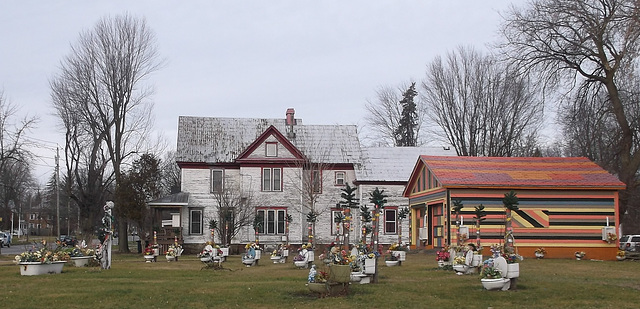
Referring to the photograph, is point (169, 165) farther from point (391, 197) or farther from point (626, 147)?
point (626, 147)

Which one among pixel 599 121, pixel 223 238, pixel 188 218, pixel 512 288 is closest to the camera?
pixel 512 288

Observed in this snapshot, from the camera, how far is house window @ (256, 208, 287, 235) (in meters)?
45.7

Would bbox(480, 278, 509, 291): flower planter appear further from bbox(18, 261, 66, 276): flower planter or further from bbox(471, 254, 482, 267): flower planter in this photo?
bbox(18, 261, 66, 276): flower planter

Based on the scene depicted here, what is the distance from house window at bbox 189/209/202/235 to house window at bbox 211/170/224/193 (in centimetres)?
180

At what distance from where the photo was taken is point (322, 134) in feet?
160

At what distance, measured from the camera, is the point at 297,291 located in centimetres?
1733

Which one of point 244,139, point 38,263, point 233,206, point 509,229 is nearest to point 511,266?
point 509,229

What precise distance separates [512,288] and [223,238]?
26.2 meters

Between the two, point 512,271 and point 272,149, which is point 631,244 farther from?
point 512,271

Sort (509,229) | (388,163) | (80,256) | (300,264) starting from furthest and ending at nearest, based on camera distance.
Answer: (388,163) → (80,256) → (300,264) → (509,229)

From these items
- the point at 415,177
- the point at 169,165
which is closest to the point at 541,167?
the point at 415,177

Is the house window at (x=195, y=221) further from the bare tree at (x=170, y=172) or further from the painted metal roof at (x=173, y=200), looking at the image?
the bare tree at (x=170, y=172)

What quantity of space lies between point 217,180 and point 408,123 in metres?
24.7

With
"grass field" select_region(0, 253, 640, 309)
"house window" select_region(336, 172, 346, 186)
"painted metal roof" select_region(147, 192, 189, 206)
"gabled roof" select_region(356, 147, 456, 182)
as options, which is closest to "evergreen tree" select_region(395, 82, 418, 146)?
"gabled roof" select_region(356, 147, 456, 182)
